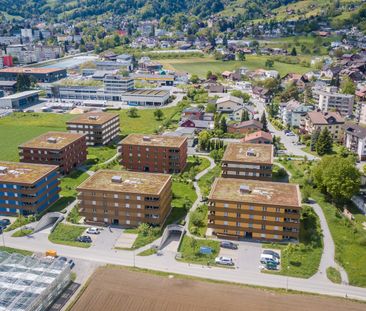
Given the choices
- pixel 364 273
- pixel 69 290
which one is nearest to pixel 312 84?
pixel 364 273

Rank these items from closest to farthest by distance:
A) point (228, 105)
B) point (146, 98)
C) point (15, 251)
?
point (15, 251), point (228, 105), point (146, 98)

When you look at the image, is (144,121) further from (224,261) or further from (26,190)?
(224,261)

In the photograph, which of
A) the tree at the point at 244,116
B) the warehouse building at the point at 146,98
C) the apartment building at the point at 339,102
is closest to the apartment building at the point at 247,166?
the tree at the point at 244,116

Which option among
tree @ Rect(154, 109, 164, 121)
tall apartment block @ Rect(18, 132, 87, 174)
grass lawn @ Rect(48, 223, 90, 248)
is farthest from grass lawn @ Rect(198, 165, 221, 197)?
tree @ Rect(154, 109, 164, 121)

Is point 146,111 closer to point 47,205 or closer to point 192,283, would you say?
point 47,205

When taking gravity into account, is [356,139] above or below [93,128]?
below

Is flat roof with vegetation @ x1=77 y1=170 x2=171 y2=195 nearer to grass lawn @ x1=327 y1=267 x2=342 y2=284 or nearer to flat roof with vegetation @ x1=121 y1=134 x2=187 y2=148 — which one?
flat roof with vegetation @ x1=121 y1=134 x2=187 y2=148

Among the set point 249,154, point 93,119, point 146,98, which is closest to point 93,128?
point 93,119

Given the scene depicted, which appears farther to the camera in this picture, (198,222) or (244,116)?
(244,116)
